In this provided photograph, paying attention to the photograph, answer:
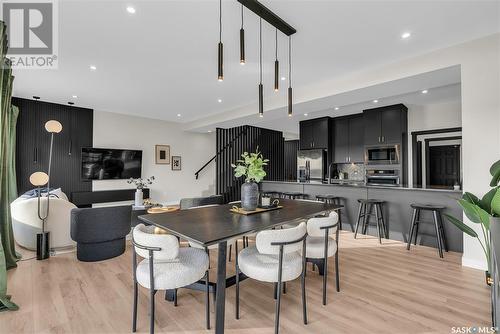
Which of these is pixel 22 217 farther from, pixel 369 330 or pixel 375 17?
pixel 375 17

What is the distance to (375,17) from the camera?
261 centimetres

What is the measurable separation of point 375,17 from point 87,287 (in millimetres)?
4321

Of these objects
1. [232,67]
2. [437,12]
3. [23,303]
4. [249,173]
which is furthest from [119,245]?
[437,12]

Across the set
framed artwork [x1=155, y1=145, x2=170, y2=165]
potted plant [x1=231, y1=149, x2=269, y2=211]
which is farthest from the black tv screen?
potted plant [x1=231, y1=149, x2=269, y2=211]

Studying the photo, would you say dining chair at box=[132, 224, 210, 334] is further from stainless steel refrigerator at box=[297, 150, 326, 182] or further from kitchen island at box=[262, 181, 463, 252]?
stainless steel refrigerator at box=[297, 150, 326, 182]

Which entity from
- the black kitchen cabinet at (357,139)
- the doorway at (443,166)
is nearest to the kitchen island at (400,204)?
the black kitchen cabinet at (357,139)

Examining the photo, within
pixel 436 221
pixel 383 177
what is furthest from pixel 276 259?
pixel 383 177

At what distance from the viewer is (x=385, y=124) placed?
5.88 meters

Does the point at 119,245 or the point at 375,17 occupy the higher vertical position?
the point at 375,17

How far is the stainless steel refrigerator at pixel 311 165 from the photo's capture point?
7012 mm

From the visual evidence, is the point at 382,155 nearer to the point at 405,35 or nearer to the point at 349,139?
the point at 349,139

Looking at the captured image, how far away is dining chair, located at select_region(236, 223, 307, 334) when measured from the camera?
1809 millimetres

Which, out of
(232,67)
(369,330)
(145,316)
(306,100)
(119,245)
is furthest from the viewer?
(306,100)

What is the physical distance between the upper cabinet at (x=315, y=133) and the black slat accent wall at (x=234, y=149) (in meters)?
1.62
